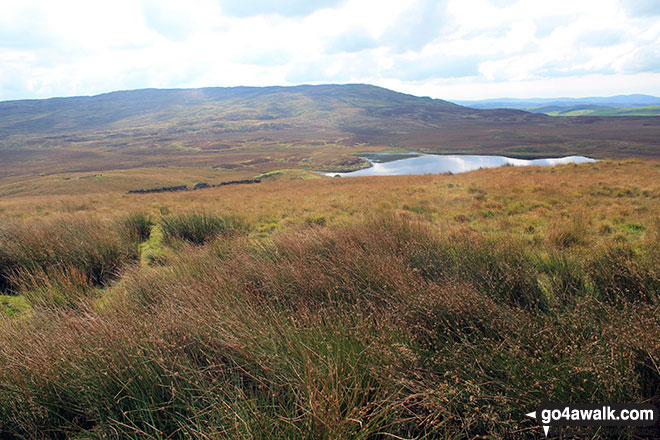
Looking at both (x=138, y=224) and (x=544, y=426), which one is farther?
(x=138, y=224)

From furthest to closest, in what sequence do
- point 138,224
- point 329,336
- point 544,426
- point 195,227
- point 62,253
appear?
point 138,224 → point 195,227 → point 62,253 → point 329,336 → point 544,426

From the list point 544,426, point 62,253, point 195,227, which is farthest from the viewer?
point 195,227

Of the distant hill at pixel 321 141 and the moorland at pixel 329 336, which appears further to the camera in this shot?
the distant hill at pixel 321 141

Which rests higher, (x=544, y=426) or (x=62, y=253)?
(x=62, y=253)

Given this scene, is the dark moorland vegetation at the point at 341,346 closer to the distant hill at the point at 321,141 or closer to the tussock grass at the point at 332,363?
the tussock grass at the point at 332,363

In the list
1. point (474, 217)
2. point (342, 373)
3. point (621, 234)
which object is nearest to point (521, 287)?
point (342, 373)

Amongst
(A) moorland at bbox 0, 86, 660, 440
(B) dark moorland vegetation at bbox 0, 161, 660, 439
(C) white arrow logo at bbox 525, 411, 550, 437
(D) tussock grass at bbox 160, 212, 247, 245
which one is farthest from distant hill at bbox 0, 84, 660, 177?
(C) white arrow logo at bbox 525, 411, 550, 437

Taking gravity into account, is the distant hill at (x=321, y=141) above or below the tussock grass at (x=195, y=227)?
above

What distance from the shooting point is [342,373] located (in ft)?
6.66

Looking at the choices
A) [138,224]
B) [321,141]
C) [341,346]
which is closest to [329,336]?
[341,346]

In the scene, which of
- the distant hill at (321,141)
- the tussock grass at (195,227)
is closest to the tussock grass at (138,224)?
the tussock grass at (195,227)

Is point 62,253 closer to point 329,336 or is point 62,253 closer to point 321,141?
point 329,336

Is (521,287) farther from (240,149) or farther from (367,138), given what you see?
(367,138)

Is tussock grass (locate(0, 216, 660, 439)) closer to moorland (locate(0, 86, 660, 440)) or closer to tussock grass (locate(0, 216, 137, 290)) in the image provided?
moorland (locate(0, 86, 660, 440))
